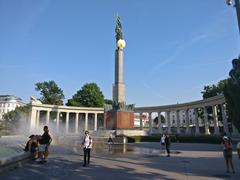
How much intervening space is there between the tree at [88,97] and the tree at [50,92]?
7.30 m

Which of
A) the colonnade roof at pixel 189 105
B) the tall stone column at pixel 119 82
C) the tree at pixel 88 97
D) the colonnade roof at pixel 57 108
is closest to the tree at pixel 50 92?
the tree at pixel 88 97

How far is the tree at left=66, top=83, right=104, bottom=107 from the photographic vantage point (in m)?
80.6

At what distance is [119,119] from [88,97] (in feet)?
126

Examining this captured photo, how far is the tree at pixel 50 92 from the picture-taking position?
85875 mm

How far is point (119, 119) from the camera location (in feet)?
145

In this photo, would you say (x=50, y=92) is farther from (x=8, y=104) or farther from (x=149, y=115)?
(x=8, y=104)

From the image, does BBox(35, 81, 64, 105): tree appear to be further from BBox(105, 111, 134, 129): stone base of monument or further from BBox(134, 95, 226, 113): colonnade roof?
BBox(105, 111, 134, 129): stone base of monument

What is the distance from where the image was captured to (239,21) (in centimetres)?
923

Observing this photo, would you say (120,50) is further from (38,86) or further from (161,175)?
(38,86)

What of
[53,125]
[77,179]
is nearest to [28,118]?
[53,125]

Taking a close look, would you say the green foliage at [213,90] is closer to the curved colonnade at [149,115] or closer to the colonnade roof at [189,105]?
the curved colonnade at [149,115]

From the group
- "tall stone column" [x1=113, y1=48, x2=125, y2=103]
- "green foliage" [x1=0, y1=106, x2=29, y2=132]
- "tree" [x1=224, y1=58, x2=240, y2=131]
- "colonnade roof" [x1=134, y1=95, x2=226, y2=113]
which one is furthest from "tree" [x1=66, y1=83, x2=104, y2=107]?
"tree" [x1=224, y1=58, x2=240, y2=131]

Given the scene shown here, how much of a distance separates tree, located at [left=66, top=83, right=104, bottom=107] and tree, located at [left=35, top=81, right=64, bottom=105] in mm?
7295

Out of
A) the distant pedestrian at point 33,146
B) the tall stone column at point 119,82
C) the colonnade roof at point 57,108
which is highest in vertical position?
the tall stone column at point 119,82
